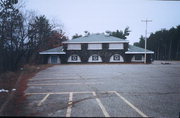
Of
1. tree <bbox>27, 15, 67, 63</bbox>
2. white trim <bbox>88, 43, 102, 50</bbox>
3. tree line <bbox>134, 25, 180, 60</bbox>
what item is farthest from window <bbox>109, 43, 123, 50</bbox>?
tree line <bbox>134, 25, 180, 60</bbox>

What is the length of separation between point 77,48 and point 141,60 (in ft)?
46.0

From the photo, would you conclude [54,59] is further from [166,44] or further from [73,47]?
[166,44]

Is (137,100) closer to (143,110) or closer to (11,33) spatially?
(143,110)

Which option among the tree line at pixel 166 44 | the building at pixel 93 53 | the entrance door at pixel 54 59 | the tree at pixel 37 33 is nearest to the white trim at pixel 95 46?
the building at pixel 93 53

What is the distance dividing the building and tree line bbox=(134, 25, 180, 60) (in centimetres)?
2485

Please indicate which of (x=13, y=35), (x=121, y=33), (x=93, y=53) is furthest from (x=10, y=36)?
(x=121, y=33)

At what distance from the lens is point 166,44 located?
6888 cm

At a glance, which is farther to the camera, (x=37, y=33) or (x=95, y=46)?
(x=95, y=46)

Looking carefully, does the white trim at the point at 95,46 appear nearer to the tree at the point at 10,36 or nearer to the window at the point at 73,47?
the window at the point at 73,47

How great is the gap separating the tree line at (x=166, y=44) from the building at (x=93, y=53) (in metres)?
24.9

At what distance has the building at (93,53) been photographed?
40062 mm

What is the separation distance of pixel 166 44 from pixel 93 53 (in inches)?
1558

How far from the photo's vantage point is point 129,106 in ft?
22.7

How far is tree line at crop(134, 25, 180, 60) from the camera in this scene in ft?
205
